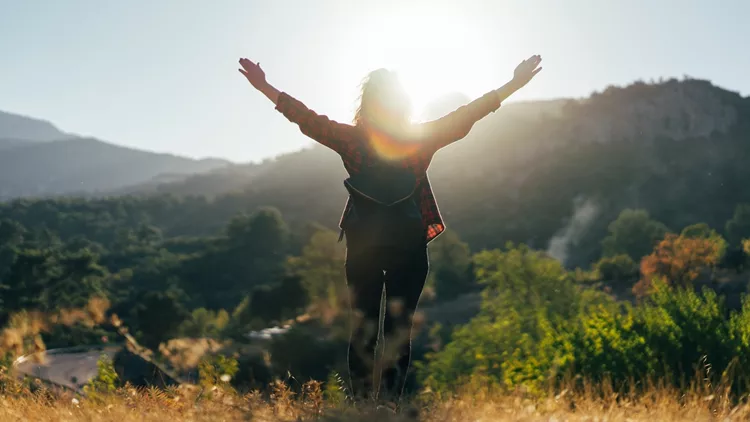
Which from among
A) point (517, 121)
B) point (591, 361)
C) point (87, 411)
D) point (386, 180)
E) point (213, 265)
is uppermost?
point (517, 121)

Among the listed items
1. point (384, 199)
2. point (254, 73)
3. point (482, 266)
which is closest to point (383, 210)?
point (384, 199)

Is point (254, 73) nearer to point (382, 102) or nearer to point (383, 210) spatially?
point (382, 102)

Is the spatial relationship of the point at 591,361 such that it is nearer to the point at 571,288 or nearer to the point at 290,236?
the point at 571,288

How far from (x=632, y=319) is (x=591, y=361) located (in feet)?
3.55

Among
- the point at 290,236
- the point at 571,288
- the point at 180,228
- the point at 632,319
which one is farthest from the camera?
the point at 180,228

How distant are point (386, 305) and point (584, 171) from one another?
129427mm

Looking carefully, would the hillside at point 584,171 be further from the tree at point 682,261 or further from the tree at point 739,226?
the tree at point 682,261

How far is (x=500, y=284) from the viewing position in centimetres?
3272

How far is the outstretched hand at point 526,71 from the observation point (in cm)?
422

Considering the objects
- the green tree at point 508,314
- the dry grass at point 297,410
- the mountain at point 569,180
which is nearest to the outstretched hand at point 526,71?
the dry grass at point 297,410

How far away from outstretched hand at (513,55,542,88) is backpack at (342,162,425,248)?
1048mm

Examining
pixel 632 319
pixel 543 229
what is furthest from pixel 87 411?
pixel 543 229

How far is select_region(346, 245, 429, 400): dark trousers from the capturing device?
370 centimetres

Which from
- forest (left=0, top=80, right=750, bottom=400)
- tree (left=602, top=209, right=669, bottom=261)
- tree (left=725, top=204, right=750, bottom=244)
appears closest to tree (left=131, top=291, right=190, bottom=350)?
forest (left=0, top=80, right=750, bottom=400)
